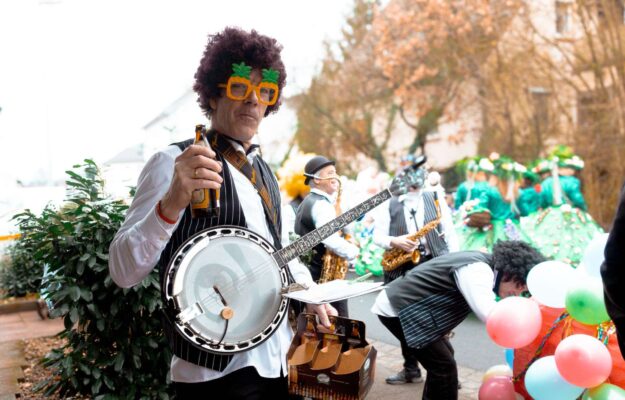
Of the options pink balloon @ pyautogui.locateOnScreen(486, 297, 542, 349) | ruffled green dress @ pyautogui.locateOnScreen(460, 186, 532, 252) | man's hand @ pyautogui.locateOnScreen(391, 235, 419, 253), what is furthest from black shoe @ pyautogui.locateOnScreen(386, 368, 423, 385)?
ruffled green dress @ pyautogui.locateOnScreen(460, 186, 532, 252)

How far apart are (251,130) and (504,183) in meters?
8.91

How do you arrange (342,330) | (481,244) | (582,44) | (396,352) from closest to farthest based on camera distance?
(342,330)
(396,352)
(481,244)
(582,44)

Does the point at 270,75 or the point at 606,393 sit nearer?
the point at 270,75

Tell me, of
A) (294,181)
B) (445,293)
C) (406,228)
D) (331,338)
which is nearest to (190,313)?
(331,338)

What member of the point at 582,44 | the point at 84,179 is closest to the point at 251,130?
the point at 84,179

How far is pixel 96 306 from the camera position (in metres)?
4.78

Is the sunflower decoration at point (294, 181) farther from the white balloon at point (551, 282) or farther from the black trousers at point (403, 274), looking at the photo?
the white balloon at point (551, 282)

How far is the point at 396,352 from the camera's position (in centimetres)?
720

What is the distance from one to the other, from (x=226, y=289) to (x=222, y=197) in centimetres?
32

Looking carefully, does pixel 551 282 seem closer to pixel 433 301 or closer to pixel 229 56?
pixel 433 301

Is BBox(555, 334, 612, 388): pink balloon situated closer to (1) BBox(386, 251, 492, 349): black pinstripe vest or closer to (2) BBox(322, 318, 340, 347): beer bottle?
(1) BBox(386, 251, 492, 349): black pinstripe vest

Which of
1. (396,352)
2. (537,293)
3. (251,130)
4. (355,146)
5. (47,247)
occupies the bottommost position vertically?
(396,352)

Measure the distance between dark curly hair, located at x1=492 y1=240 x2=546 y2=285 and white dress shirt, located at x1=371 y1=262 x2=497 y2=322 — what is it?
0.79 ft

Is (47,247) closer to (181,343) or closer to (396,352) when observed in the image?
(181,343)
